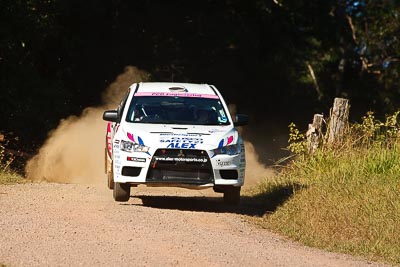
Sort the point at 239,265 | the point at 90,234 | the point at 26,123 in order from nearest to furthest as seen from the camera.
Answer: the point at 239,265 < the point at 90,234 < the point at 26,123

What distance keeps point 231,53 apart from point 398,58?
12852 mm

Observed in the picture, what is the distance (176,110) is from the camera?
52.6 feet

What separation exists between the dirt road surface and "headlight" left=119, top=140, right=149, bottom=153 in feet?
2.62

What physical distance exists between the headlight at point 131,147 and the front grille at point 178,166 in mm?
187

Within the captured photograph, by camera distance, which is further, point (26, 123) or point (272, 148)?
point (272, 148)

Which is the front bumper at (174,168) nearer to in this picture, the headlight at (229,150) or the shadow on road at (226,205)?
the headlight at (229,150)

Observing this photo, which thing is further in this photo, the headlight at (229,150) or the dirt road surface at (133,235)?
the headlight at (229,150)

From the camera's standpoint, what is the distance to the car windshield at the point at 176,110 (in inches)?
623

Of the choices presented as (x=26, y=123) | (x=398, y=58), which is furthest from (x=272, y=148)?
(x=398, y=58)

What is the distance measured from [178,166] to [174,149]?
0.24 m

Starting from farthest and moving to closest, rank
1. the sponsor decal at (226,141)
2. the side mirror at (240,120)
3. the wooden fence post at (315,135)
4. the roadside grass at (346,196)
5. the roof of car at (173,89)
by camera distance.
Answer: the wooden fence post at (315,135), the roof of car at (173,89), the side mirror at (240,120), the sponsor decal at (226,141), the roadside grass at (346,196)

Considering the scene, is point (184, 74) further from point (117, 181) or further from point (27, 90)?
point (117, 181)

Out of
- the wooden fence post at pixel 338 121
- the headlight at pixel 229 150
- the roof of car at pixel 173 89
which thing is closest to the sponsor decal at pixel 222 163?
the headlight at pixel 229 150

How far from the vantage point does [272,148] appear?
107 ft
